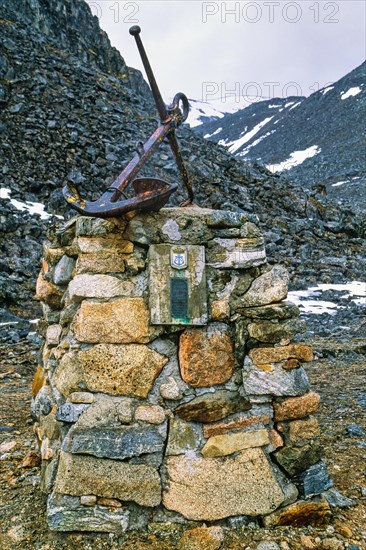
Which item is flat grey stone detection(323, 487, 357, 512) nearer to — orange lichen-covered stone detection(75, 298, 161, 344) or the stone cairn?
the stone cairn

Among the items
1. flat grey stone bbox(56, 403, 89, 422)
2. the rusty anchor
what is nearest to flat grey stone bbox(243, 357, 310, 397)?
flat grey stone bbox(56, 403, 89, 422)

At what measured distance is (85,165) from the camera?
19.3 m

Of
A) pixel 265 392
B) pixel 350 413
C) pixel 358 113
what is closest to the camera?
pixel 265 392

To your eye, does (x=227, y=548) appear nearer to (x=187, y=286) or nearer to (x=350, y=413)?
(x=187, y=286)

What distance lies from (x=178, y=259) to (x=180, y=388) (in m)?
0.80

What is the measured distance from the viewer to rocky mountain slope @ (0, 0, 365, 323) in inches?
636

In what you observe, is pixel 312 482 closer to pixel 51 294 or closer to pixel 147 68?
pixel 51 294

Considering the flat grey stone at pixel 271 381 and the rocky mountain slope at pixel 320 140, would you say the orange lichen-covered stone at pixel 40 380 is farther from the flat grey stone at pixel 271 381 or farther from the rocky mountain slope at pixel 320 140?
the rocky mountain slope at pixel 320 140

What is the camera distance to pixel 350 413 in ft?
16.3

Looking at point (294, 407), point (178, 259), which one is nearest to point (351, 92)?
point (178, 259)

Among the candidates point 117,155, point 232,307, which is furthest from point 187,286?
point 117,155

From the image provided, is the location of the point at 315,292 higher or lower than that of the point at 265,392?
higher

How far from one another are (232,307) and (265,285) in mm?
263

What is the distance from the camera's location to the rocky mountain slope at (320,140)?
41531mm
